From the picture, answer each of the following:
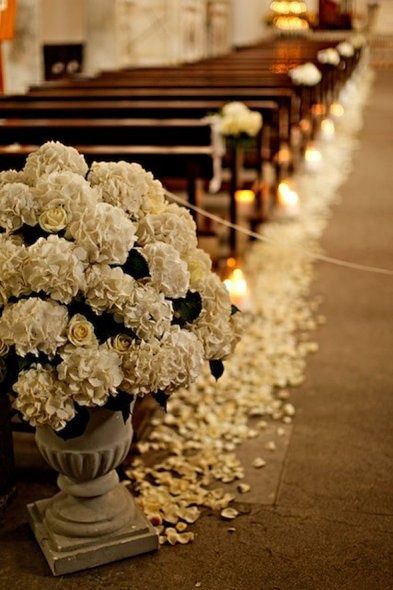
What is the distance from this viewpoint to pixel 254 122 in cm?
595

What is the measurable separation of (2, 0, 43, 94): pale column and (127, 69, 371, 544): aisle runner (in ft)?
15.4

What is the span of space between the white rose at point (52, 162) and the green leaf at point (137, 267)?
0.37 meters

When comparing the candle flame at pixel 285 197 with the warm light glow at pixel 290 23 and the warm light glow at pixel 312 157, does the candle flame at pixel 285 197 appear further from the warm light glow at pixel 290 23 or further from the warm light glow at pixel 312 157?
the warm light glow at pixel 290 23

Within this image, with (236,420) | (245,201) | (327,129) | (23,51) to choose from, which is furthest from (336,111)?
(236,420)

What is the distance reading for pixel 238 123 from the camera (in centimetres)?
598

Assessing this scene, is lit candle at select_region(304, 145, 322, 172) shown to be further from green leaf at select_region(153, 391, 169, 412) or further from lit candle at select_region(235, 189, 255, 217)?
green leaf at select_region(153, 391, 169, 412)

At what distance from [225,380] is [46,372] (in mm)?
1940

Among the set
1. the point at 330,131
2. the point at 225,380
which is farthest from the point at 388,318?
the point at 330,131

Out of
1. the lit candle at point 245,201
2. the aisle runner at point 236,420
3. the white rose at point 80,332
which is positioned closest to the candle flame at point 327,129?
the lit candle at point 245,201

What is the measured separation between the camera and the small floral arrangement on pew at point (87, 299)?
2.58 metres

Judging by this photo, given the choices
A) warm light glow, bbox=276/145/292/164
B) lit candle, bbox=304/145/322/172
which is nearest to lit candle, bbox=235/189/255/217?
warm light glow, bbox=276/145/292/164

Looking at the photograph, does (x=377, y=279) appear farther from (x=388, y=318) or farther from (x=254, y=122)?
(x=254, y=122)

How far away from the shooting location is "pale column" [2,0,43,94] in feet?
32.2

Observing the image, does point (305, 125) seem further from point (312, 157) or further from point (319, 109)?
point (319, 109)
